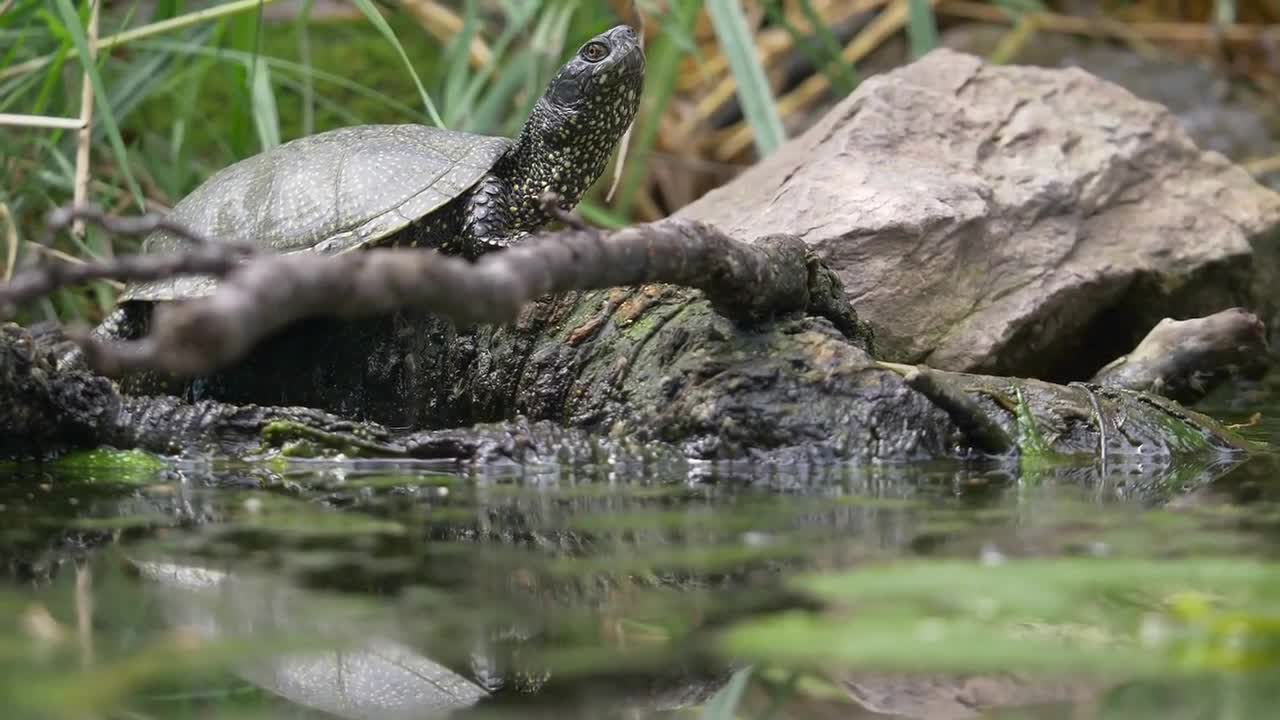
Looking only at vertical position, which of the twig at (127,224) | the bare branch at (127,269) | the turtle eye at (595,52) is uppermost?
the turtle eye at (595,52)

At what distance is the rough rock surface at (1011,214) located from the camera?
3881 millimetres

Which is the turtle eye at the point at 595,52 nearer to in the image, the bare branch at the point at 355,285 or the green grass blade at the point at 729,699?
the bare branch at the point at 355,285

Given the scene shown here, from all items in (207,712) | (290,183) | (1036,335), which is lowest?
(1036,335)

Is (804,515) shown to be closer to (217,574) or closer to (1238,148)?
(217,574)

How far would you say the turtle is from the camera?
3.44 metres

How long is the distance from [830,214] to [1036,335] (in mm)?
751

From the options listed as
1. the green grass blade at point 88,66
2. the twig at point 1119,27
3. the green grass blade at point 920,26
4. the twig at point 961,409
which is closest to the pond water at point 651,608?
the twig at point 961,409

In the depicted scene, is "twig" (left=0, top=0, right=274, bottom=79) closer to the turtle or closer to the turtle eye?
the turtle

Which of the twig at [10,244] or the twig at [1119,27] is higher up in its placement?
the twig at [1119,27]

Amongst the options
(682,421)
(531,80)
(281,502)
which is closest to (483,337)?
(682,421)

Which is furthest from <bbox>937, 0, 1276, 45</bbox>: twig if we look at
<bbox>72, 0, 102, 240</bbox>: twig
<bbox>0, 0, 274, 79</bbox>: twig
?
<bbox>72, 0, 102, 240</bbox>: twig

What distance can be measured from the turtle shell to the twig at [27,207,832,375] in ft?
3.72

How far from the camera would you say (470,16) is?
476 cm

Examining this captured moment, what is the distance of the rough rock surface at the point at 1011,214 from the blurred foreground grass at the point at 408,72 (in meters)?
0.50
